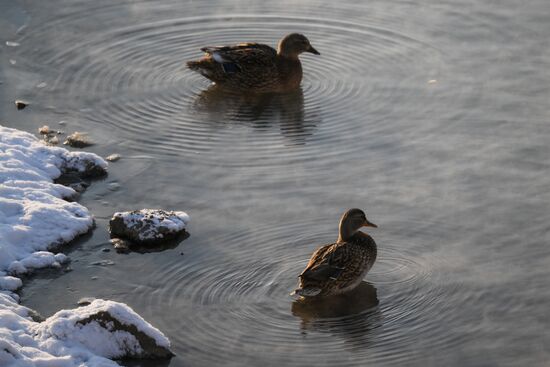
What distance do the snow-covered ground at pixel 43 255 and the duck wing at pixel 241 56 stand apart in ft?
10.0

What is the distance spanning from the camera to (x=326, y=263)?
373 inches

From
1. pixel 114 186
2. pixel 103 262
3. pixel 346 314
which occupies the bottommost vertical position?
pixel 346 314

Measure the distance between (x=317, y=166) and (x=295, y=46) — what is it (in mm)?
3029

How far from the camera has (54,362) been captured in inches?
314

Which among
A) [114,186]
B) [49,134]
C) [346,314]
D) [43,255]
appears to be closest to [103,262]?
[43,255]

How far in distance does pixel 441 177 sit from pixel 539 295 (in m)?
2.32

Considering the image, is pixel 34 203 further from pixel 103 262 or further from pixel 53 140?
pixel 53 140

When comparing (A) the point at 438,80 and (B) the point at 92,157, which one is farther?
(A) the point at 438,80

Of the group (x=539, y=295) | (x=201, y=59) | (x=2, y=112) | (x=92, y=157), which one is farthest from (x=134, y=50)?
(x=539, y=295)

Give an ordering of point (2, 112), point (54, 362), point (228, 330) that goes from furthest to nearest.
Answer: point (2, 112) < point (228, 330) < point (54, 362)

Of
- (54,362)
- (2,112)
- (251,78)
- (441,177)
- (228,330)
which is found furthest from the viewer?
(251,78)

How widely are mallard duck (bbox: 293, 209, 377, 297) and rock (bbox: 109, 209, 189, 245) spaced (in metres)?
1.37

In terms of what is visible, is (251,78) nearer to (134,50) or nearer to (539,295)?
(134,50)

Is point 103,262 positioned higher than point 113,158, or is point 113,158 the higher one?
point 113,158
